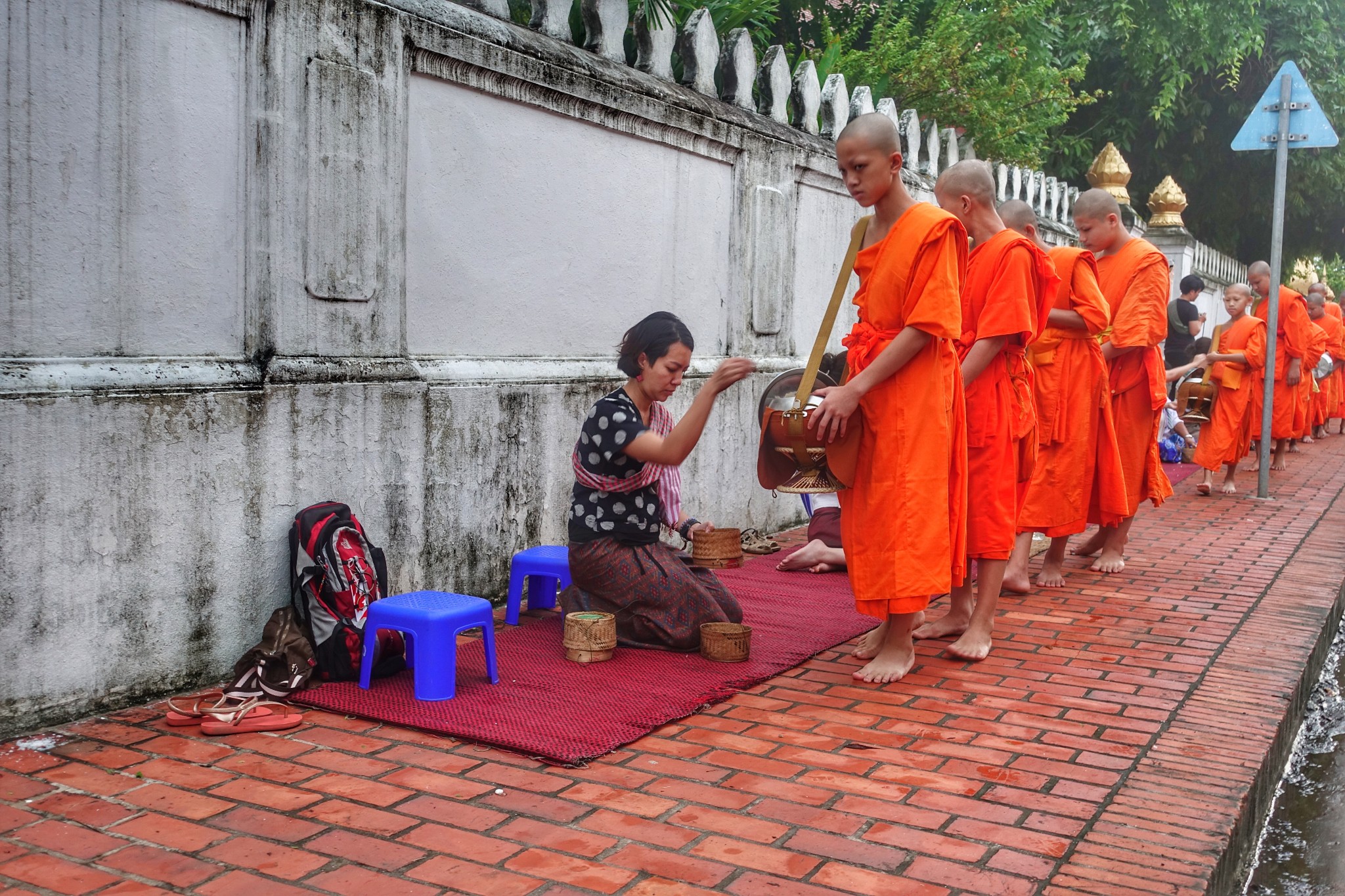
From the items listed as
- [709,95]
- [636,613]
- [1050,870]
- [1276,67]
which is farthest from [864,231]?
[1276,67]

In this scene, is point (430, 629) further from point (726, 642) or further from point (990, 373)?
point (990, 373)

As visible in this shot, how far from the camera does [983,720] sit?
158 inches

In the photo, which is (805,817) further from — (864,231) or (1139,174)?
(1139,174)

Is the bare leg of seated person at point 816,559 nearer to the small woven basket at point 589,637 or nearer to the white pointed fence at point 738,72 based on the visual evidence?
the small woven basket at point 589,637

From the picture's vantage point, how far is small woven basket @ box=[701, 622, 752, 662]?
4594 mm

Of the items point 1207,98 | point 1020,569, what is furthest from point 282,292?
point 1207,98

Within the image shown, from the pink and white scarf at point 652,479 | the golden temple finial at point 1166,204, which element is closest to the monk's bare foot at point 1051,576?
the pink and white scarf at point 652,479

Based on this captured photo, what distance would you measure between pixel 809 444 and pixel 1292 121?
24.3 feet

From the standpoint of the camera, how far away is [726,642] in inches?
181

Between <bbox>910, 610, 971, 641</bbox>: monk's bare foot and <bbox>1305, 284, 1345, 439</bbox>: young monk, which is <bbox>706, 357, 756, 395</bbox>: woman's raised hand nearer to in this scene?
<bbox>910, 610, 971, 641</bbox>: monk's bare foot

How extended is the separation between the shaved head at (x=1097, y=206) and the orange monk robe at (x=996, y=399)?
2.02 meters

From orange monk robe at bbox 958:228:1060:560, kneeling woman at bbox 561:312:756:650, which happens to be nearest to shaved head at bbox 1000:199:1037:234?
orange monk robe at bbox 958:228:1060:560

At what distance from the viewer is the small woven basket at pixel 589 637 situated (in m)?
4.53

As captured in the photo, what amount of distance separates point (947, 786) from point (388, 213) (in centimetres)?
297
